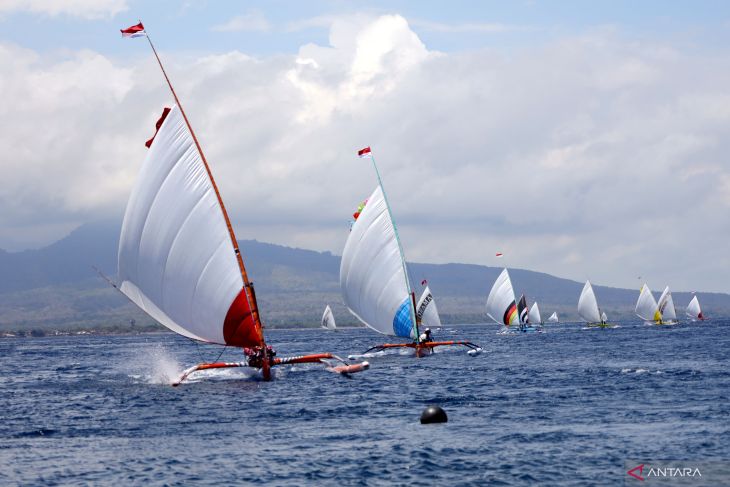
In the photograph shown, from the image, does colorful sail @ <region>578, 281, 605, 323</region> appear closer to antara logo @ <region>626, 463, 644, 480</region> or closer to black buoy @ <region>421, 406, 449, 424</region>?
black buoy @ <region>421, 406, 449, 424</region>

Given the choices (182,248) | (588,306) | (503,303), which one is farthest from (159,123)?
(588,306)

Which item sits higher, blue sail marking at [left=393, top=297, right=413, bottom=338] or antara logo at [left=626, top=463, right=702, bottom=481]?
blue sail marking at [left=393, top=297, right=413, bottom=338]

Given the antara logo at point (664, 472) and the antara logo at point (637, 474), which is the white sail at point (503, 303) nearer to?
the antara logo at point (637, 474)

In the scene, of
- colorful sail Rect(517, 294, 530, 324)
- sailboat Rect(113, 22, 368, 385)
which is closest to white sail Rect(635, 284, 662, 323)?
colorful sail Rect(517, 294, 530, 324)

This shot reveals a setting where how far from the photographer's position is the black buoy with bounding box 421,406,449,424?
40.1m

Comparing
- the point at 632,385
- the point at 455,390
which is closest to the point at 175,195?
the point at 455,390

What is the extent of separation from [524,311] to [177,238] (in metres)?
113

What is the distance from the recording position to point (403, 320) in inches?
3009

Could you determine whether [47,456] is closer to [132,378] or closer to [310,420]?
[310,420]

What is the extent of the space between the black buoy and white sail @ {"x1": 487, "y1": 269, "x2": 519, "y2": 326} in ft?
362

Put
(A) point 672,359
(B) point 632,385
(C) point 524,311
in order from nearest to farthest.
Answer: (B) point 632,385, (A) point 672,359, (C) point 524,311

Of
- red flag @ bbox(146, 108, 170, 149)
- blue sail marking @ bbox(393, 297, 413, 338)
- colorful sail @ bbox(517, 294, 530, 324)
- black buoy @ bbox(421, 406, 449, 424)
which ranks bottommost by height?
black buoy @ bbox(421, 406, 449, 424)

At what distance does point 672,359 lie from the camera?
249 ft

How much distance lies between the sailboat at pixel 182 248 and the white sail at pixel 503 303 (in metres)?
102
